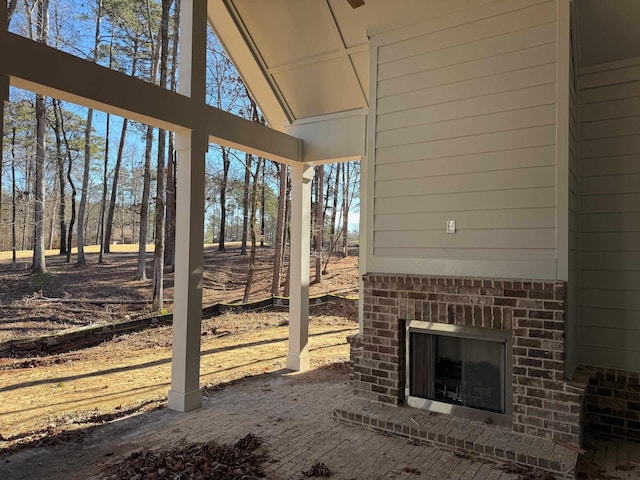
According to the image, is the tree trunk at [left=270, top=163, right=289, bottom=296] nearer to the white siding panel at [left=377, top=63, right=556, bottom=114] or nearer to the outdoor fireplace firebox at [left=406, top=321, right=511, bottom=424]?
the white siding panel at [left=377, top=63, right=556, bottom=114]

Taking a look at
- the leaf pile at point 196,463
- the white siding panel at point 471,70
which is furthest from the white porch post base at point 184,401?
the white siding panel at point 471,70

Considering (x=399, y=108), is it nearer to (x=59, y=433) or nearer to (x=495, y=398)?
(x=495, y=398)

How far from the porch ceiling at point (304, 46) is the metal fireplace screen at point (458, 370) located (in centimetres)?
293

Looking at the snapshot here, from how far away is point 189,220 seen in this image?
396cm

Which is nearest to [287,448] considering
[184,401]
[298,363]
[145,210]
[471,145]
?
[184,401]

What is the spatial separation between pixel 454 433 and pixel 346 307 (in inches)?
312

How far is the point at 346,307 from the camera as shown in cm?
1116

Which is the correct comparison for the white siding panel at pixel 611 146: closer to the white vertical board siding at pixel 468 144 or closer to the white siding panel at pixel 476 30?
the white vertical board siding at pixel 468 144

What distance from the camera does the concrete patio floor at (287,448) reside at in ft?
9.49

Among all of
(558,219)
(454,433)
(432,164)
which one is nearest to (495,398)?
(454,433)

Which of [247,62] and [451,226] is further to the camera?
[247,62]

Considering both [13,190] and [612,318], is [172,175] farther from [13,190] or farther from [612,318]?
[612,318]

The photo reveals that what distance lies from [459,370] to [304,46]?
3.82 meters

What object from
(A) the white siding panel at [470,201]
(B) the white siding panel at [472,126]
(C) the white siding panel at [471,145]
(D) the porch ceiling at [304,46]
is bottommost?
(A) the white siding panel at [470,201]
